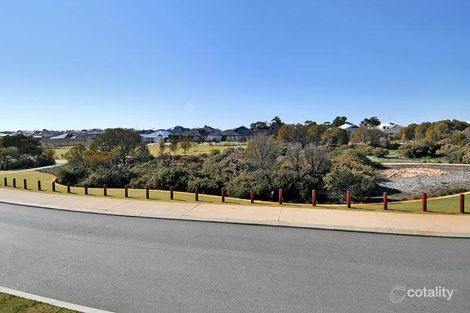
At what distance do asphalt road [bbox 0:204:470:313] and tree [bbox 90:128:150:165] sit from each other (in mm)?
27357

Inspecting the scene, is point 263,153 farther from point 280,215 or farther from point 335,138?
point 335,138

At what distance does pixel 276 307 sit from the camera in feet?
16.8

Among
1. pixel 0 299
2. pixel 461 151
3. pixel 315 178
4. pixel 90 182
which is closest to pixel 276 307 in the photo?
pixel 0 299

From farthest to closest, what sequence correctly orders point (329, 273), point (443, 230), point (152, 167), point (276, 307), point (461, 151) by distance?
point (461, 151), point (152, 167), point (443, 230), point (329, 273), point (276, 307)

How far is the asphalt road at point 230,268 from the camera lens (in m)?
5.30

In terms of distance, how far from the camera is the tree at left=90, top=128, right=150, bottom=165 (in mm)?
36594

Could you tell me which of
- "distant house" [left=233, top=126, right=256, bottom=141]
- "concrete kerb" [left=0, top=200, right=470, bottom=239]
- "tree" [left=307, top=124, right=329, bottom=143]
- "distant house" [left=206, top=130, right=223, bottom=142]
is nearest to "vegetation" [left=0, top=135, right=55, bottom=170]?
"concrete kerb" [left=0, top=200, right=470, bottom=239]

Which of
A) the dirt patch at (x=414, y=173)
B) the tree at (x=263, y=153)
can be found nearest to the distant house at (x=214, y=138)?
the tree at (x=263, y=153)

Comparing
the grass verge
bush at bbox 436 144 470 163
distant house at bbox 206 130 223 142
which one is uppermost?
distant house at bbox 206 130 223 142

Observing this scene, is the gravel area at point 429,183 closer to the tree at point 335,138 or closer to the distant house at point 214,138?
the tree at point 335,138

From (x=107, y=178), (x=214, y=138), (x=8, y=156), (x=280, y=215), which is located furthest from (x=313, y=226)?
(x=214, y=138)

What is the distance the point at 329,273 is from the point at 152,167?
24.8 meters

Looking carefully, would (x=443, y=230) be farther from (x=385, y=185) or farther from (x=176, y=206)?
(x=385, y=185)

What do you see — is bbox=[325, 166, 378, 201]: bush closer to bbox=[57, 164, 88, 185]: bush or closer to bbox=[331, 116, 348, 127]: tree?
bbox=[57, 164, 88, 185]: bush
